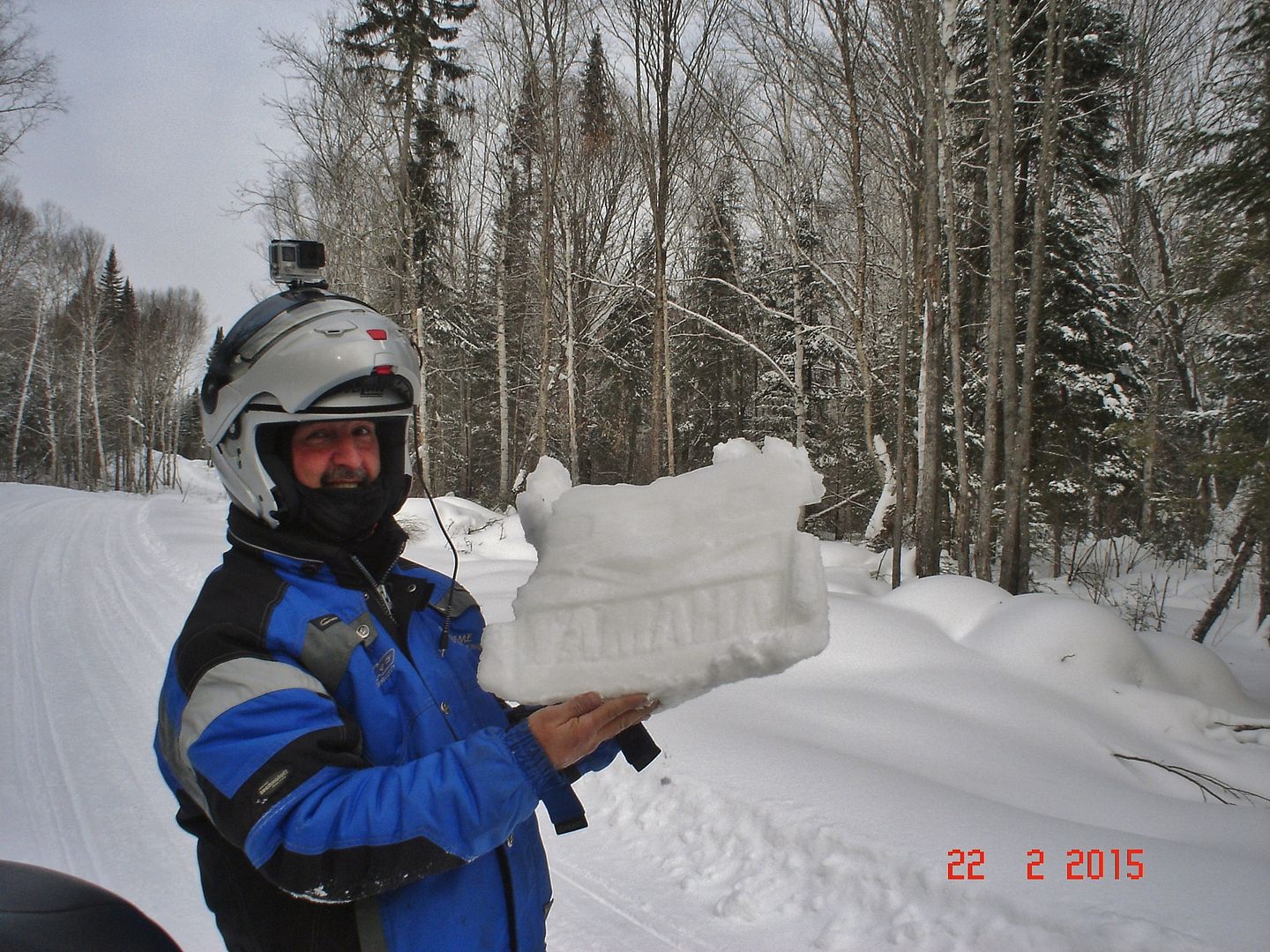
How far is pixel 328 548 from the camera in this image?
1393mm

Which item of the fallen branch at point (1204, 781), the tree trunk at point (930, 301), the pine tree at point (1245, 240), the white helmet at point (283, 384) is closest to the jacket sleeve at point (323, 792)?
the white helmet at point (283, 384)

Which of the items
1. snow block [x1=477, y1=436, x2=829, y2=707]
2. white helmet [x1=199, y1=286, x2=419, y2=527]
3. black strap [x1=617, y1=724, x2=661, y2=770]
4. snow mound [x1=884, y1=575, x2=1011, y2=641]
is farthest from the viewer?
snow mound [x1=884, y1=575, x2=1011, y2=641]

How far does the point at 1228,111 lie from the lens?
7.36m

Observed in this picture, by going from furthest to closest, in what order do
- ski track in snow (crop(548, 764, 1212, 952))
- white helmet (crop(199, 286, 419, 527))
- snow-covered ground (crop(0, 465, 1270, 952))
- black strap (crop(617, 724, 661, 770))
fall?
snow-covered ground (crop(0, 465, 1270, 952)) → ski track in snow (crop(548, 764, 1212, 952)) → black strap (crop(617, 724, 661, 770)) → white helmet (crop(199, 286, 419, 527))

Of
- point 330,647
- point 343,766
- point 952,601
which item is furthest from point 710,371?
point 343,766

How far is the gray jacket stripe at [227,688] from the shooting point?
3.61 feet

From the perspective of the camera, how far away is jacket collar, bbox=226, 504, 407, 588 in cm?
138

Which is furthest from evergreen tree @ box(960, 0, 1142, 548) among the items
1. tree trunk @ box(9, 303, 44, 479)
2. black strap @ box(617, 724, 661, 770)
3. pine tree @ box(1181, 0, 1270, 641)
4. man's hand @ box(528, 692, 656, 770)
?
tree trunk @ box(9, 303, 44, 479)

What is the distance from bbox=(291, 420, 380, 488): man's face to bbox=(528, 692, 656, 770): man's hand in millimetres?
703

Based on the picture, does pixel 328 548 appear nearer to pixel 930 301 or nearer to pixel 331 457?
pixel 331 457

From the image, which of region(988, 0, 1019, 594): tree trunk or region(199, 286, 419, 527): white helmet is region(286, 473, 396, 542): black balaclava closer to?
region(199, 286, 419, 527): white helmet

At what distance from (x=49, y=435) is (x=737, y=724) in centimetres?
4224

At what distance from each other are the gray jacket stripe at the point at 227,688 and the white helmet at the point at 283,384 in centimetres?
39

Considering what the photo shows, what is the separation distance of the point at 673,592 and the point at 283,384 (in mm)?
932
